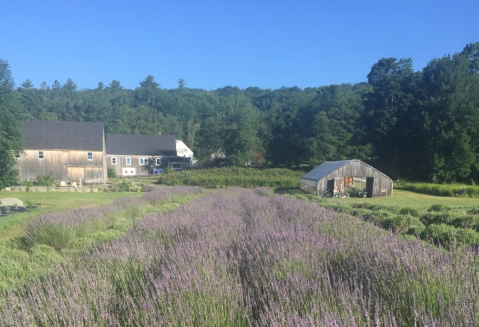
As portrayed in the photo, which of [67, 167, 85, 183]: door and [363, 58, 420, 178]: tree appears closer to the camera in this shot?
[67, 167, 85, 183]: door

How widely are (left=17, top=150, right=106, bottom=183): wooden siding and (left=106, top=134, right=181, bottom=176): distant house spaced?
44.8 ft

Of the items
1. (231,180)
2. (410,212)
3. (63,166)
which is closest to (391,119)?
(231,180)

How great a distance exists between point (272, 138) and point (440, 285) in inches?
2210

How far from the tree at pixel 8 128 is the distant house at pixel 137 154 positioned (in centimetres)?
2060

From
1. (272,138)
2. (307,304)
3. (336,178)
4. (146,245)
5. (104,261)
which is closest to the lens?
(307,304)

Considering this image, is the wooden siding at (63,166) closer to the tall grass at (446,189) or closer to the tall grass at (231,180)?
the tall grass at (231,180)

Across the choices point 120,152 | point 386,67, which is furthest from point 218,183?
point 386,67

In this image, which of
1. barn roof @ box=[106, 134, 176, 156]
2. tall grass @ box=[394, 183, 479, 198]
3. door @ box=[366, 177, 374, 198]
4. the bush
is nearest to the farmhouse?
door @ box=[366, 177, 374, 198]

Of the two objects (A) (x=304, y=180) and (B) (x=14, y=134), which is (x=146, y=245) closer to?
(A) (x=304, y=180)

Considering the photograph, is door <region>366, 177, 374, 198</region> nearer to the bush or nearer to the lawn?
the lawn

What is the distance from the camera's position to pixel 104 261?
400cm

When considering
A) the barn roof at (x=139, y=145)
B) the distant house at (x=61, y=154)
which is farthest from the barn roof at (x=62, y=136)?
the barn roof at (x=139, y=145)

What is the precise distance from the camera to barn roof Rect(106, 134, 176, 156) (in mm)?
52781

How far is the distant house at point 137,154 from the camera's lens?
52375 mm
